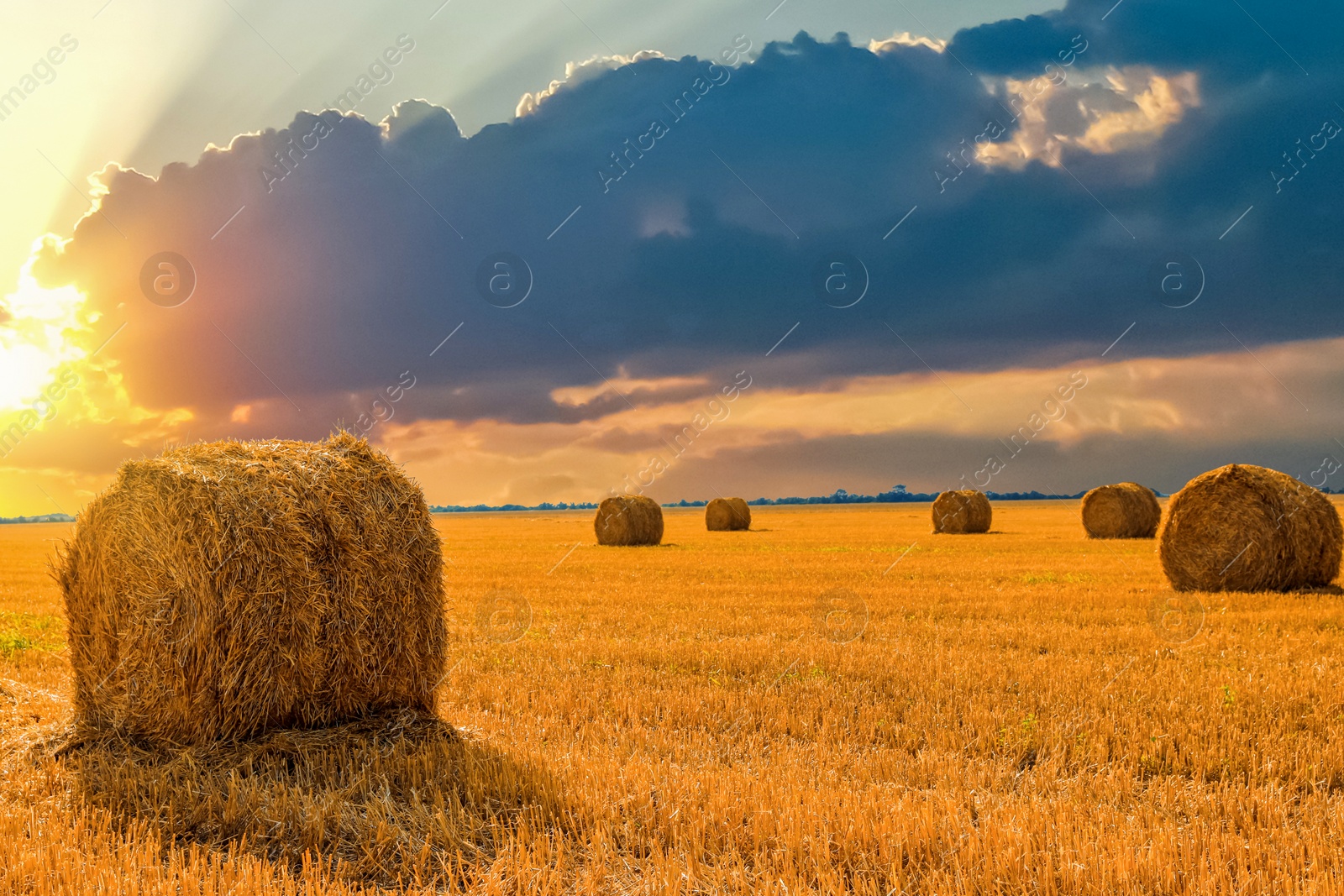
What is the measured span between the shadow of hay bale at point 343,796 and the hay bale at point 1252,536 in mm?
16336

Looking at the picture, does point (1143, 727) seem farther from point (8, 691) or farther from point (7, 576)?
point (7, 576)

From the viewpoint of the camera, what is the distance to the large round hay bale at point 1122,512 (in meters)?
33.0

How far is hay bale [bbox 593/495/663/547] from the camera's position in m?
34.5

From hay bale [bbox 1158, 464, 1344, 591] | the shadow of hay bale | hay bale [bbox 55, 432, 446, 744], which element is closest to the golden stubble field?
the shadow of hay bale

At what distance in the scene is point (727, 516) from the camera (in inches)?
1828

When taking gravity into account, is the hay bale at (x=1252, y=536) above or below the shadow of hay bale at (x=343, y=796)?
above

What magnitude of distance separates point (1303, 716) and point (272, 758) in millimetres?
8654

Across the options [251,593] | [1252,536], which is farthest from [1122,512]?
[251,593]

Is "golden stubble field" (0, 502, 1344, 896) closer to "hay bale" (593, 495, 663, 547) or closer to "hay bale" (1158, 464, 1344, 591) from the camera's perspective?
"hay bale" (1158, 464, 1344, 591)

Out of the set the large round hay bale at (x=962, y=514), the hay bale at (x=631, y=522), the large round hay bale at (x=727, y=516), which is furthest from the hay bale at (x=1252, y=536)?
the large round hay bale at (x=727, y=516)

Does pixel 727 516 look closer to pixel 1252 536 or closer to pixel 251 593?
pixel 1252 536

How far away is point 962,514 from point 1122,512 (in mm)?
8319

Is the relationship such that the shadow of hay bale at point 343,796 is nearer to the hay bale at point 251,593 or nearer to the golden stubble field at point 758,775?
the golden stubble field at point 758,775

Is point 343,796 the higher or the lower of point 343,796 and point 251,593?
the lower
